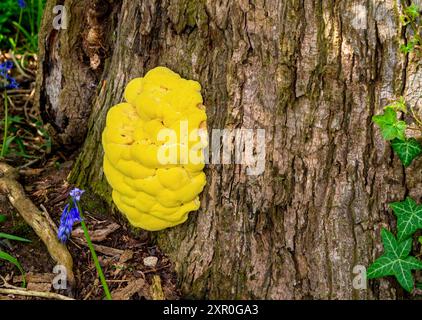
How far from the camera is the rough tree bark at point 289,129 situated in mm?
1896

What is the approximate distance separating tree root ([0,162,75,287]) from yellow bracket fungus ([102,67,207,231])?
0.35 m

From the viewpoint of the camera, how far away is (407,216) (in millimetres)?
1970

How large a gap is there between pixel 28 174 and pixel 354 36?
5.44 ft

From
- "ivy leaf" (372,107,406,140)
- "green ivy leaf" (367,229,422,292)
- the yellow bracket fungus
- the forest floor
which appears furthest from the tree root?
"ivy leaf" (372,107,406,140)

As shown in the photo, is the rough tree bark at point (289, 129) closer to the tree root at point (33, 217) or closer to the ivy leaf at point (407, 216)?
the ivy leaf at point (407, 216)

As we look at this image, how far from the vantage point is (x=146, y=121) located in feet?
6.82

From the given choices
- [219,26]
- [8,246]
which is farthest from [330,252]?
[8,246]

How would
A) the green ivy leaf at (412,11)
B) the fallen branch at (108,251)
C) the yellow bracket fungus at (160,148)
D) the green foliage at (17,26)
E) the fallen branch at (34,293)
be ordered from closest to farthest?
the green ivy leaf at (412,11)
the yellow bracket fungus at (160,148)
the fallen branch at (34,293)
the fallen branch at (108,251)
the green foliage at (17,26)

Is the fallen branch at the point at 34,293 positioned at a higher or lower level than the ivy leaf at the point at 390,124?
lower

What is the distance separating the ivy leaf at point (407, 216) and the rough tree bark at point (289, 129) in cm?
5

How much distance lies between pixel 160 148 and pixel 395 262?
2.95 ft

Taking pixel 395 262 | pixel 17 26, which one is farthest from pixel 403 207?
pixel 17 26

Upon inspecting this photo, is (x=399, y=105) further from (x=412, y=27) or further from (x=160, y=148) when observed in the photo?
(x=160, y=148)

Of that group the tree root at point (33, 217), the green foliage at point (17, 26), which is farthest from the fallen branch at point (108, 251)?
the green foliage at point (17, 26)
